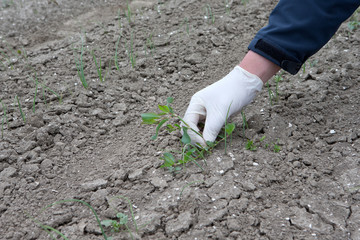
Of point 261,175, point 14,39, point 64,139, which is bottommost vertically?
point 261,175

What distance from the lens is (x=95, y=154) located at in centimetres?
206

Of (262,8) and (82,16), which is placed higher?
(82,16)

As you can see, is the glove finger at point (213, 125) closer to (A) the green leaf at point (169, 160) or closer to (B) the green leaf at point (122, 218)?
(A) the green leaf at point (169, 160)

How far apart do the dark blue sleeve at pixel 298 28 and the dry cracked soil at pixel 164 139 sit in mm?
404

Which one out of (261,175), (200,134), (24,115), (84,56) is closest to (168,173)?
(200,134)

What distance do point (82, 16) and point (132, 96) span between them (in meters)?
1.40

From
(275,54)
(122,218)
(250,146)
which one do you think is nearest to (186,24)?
(275,54)

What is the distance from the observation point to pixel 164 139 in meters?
2.02

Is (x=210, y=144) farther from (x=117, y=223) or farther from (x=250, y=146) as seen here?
(x=117, y=223)

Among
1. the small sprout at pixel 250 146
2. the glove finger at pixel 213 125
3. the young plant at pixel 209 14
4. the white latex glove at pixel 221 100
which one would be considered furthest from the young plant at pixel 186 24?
the small sprout at pixel 250 146

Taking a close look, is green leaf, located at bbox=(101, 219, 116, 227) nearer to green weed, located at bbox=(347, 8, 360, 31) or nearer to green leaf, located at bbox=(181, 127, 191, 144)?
green leaf, located at bbox=(181, 127, 191, 144)

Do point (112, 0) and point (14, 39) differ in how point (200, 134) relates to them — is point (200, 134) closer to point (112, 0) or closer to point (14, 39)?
point (14, 39)

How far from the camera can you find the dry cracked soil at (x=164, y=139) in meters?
1.63

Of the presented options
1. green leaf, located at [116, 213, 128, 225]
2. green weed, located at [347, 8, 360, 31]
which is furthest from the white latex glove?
green weed, located at [347, 8, 360, 31]
